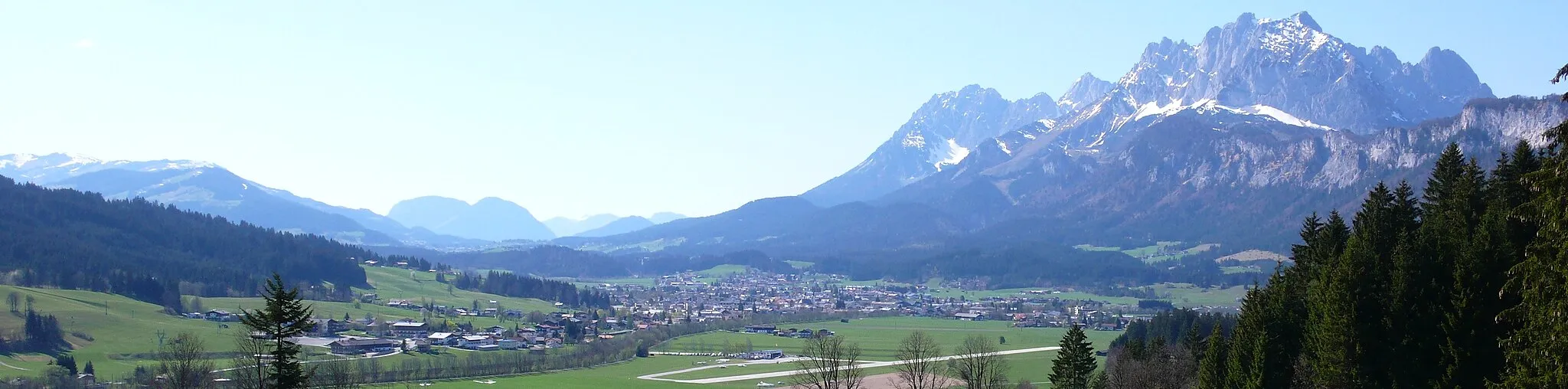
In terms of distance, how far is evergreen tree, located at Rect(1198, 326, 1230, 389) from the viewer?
168 feet

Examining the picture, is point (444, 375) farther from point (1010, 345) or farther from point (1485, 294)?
point (1485, 294)

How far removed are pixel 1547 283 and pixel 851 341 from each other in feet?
406

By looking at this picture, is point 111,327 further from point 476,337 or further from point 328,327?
point 476,337

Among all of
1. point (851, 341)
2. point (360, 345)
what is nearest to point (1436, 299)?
point (851, 341)

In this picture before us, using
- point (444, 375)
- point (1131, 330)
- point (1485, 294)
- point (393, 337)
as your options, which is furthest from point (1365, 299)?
point (393, 337)

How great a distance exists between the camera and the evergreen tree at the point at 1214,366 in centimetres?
5109

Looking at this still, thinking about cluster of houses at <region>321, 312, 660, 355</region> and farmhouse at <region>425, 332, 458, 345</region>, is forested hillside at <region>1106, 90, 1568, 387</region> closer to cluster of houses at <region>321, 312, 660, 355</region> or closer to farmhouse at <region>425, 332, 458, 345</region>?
cluster of houses at <region>321, 312, 660, 355</region>

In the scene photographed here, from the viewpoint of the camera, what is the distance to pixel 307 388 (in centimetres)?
4381

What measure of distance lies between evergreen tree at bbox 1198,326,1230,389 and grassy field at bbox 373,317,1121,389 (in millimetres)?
46835

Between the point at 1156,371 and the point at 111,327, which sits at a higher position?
the point at 111,327

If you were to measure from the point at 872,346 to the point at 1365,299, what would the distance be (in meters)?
100

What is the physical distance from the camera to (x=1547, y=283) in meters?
25.2

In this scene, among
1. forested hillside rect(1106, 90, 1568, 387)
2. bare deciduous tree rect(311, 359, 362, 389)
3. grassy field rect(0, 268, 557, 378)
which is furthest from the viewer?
grassy field rect(0, 268, 557, 378)

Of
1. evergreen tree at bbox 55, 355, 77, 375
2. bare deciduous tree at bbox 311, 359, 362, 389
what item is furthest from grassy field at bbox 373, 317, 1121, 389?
evergreen tree at bbox 55, 355, 77, 375
